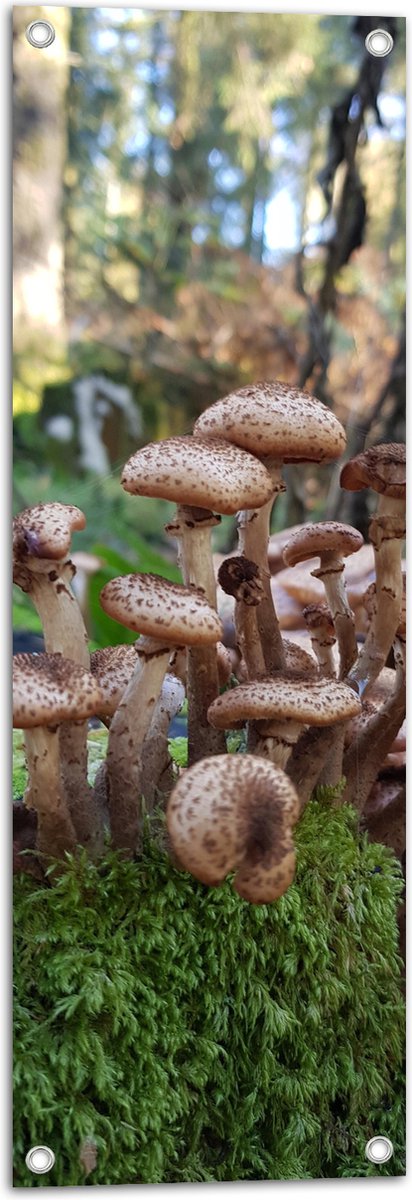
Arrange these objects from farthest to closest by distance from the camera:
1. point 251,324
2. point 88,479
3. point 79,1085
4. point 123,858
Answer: point 251,324
point 88,479
point 123,858
point 79,1085

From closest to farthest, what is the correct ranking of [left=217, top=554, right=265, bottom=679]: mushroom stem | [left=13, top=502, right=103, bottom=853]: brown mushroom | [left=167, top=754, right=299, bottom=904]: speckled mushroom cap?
1. [left=167, top=754, right=299, bottom=904]: speckled mushroom cap
2. [left=13, top=502, right=103, bottom=853]: brown mushroom
3. [left=217, top=554, right=265, bottom=679]: mushroom stem

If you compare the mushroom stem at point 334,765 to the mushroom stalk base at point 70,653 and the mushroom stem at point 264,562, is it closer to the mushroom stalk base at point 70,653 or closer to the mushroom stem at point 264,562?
the mushroom stem at point 264,562

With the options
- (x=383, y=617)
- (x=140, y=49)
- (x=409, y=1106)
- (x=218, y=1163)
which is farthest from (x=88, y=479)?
(x=409, y=1106)

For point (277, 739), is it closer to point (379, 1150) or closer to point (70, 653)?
point (70, 653)

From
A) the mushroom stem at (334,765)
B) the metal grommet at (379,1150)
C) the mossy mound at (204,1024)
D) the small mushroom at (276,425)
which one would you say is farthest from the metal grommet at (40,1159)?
the small mushroom at (276,425)

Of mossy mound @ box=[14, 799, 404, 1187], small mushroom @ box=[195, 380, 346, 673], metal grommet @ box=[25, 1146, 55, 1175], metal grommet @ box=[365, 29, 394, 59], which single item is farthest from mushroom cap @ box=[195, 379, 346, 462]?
metal grommet @ box=[25, 1146, 55, 1175]

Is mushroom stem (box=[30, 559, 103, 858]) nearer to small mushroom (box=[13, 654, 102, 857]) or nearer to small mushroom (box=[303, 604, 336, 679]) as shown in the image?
small mushroom (box=[13, 654, 102, 857])

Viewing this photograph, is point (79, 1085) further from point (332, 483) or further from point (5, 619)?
point (332, 483)
